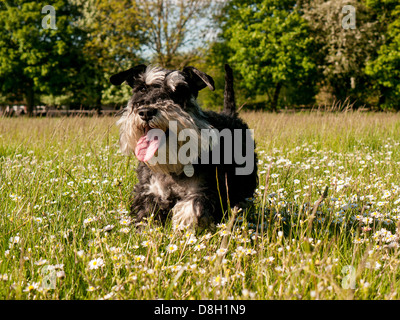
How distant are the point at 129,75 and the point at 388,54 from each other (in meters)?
26.4

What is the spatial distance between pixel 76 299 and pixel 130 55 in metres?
21.4

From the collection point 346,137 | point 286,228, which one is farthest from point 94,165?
point 346,137

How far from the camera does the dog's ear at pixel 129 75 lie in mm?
3291

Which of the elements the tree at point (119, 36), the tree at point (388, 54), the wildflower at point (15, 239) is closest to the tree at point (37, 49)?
the tree at point (119, 36)

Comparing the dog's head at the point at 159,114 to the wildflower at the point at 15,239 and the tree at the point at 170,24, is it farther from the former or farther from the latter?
the tree at the point at 170,24

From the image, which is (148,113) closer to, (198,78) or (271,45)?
(198,78)

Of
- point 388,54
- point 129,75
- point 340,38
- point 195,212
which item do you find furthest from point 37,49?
point 195,212

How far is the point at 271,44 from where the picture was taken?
25250mm

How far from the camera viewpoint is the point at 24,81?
31172 millimetres

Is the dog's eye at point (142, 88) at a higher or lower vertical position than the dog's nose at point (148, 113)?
higher

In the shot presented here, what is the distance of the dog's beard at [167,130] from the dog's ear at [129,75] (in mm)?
409

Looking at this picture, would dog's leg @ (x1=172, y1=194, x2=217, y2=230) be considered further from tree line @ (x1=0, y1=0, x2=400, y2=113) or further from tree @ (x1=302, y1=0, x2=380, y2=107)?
tree @ (x1=302, y1=0, x2=380, y2=107)
